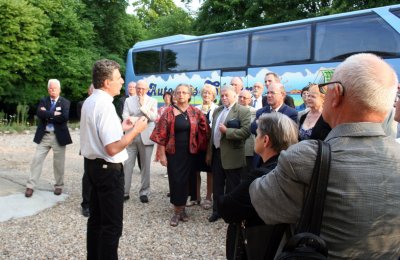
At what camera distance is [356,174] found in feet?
4.16

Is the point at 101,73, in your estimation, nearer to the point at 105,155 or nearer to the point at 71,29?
the point at 105,155

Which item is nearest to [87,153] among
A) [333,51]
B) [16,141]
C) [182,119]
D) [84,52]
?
[182,119]

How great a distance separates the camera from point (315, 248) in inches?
49.0

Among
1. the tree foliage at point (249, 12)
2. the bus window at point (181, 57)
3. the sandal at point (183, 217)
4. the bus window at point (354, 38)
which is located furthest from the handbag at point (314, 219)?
the tree foliage at point (249, 12)

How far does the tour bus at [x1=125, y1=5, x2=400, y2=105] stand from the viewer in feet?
28.0

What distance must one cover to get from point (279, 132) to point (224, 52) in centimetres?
969

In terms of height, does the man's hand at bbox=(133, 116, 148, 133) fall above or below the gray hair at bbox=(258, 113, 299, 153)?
below

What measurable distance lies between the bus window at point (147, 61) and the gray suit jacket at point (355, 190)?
13068 mm

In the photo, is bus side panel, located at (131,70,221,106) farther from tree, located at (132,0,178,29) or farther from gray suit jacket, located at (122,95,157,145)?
tree, located at (132,0,178,29)

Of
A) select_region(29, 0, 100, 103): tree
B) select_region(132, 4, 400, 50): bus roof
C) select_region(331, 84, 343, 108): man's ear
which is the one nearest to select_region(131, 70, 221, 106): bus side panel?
select_region(132, 4, 400, 50): bus roof

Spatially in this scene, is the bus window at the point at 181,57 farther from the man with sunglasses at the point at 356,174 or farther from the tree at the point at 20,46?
the man with sunglasses at the point at 356,174

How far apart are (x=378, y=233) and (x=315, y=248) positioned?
0.75 feet

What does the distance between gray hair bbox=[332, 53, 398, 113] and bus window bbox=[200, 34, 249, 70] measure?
9.96 metres

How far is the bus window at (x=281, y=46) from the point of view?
9758mm
